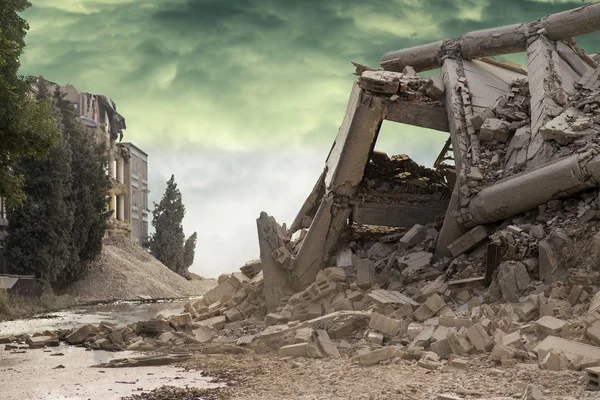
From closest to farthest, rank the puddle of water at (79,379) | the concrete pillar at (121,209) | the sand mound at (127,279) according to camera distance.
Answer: the puddle of water at (79,379) → the sand mound at (127,279) → the concrete pillar at (121,209)

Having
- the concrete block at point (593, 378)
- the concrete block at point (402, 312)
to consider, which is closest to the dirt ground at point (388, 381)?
the concrete block at point (593, 378)

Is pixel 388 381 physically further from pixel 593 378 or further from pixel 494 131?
pixel 494 131

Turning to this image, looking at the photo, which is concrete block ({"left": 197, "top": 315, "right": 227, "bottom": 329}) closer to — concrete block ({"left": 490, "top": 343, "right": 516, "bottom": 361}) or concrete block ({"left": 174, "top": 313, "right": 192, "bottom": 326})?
concrete block ({"left": 174, "top": 313, "right": 192, "bottom": 326})

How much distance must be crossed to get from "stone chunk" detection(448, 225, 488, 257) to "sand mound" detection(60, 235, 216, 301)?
20.4 m

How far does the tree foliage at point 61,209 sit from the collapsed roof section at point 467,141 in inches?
538

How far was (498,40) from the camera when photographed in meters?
16.6

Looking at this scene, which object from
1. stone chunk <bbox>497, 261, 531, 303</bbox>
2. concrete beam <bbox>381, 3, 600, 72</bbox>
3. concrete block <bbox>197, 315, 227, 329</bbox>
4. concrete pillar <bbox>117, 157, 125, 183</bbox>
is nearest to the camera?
stone chunk <bbox>497, 261, 531, 303</bbox>

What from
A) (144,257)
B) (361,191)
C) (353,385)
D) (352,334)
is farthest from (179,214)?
(353,385)

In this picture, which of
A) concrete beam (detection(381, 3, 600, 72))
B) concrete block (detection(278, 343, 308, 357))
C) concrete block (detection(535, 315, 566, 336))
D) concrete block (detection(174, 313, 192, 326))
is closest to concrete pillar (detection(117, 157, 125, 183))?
concrete beam (detection(381, 3, 600, 72))

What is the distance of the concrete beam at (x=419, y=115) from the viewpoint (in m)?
14.7

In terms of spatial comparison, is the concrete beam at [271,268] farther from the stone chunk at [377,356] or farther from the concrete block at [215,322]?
Result: the stone chunk at [377,356]

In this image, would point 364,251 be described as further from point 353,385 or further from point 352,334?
point 353,385

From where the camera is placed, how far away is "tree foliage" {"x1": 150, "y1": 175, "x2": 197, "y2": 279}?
39969mm

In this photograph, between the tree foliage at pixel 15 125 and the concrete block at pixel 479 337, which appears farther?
the tree foliage at pixel 15 125
